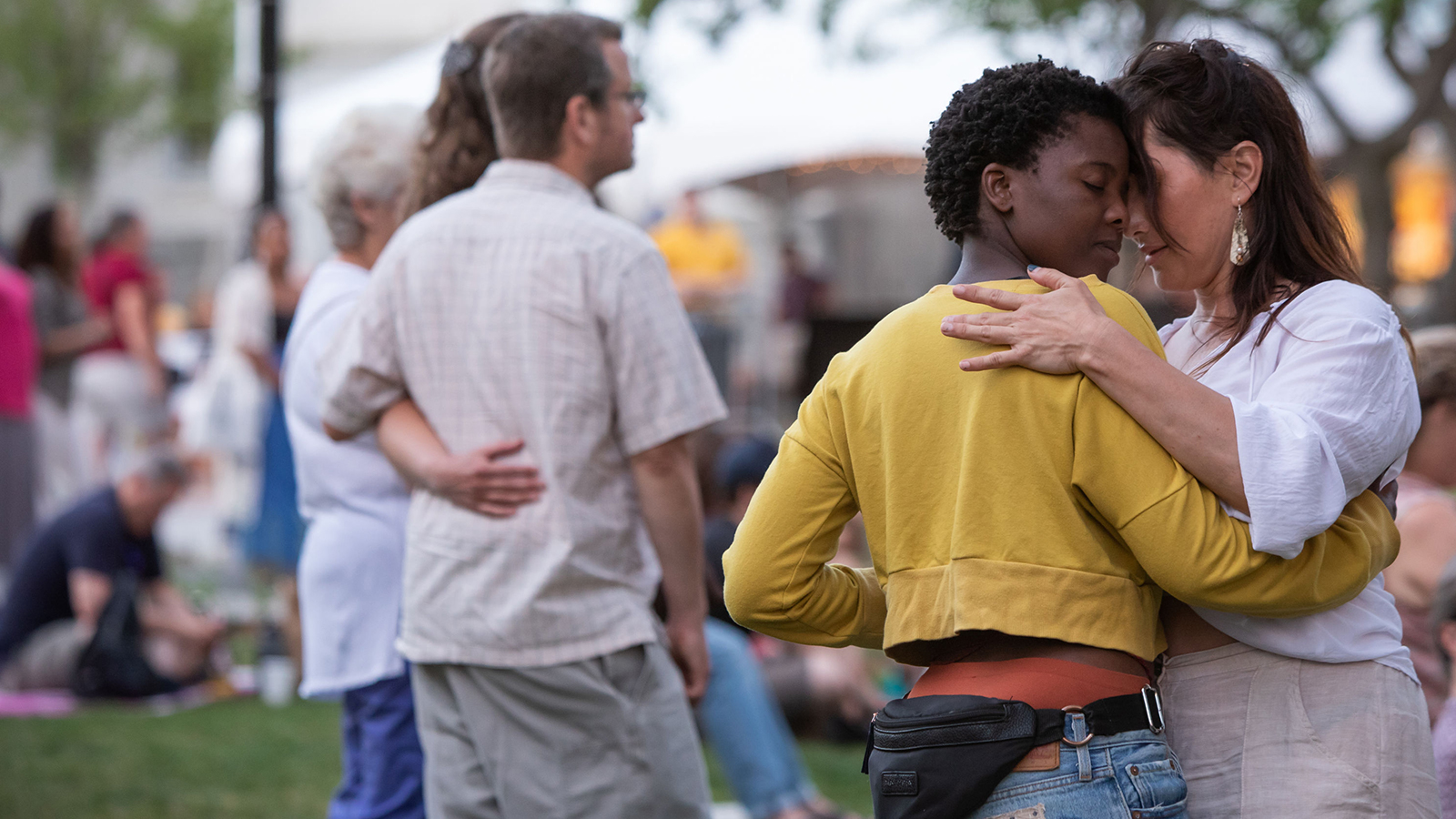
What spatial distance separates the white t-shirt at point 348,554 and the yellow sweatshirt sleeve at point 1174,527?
5.95 feet

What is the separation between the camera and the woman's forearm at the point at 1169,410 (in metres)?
1.52

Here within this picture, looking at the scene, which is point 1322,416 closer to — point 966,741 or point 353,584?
point 966,741

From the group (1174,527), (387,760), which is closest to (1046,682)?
(1174,527)

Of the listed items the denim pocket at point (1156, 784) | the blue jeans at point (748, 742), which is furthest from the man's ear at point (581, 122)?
the blue jeans at point (748, 742)

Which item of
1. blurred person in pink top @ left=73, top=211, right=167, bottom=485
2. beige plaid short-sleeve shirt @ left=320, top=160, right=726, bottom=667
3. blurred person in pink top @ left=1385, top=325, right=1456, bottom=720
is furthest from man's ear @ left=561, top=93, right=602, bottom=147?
blurred person in pink top @ left=73, top=211, right=167, bottom=485

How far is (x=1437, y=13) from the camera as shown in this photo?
8352mm

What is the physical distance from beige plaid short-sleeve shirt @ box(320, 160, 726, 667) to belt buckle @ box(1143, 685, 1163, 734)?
1152 millimetres

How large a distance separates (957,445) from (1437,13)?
27.0 ft

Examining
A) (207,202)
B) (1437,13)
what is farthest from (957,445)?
(207,202)

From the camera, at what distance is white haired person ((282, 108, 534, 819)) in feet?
9.67

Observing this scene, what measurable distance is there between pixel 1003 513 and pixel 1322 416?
0.39 metres

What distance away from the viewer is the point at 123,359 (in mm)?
9609

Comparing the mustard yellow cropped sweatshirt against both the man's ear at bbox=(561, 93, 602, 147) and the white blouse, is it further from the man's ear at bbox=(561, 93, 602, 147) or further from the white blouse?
the man's ear at bbox=(561, 93, 602, 147)

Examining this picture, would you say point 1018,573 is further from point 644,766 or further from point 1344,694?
point 644,766
